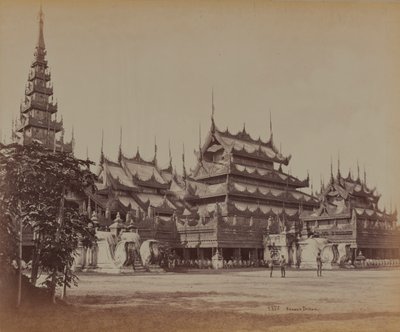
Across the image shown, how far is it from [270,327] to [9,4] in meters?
9.16

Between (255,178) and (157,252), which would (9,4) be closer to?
(157,252)

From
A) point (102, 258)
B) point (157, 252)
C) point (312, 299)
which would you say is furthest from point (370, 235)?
point (312, 299)

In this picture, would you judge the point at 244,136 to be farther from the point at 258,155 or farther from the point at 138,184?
the point at 138,184

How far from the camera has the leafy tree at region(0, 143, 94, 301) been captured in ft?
36.3

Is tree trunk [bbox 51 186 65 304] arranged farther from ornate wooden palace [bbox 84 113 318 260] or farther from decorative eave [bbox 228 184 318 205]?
decorative eave [bbox 228 184 318 205]

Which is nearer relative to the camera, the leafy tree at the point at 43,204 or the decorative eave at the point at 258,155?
the leafy tree at the point at 43,204

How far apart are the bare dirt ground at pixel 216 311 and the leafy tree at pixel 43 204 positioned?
2.84ft

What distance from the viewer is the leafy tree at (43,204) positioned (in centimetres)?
1107

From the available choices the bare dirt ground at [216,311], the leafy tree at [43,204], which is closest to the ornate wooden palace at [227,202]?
the bare dirt ground at [216,311]

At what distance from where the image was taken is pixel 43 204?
1160 centimetres

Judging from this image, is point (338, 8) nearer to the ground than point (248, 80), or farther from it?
farther from it

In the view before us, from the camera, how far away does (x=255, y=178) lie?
33.4m

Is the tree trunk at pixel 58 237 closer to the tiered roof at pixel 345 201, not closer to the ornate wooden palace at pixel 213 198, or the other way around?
the ornate wooden palace at pixel 213 198

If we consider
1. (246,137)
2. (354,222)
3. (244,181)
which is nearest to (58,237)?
(244,181)
